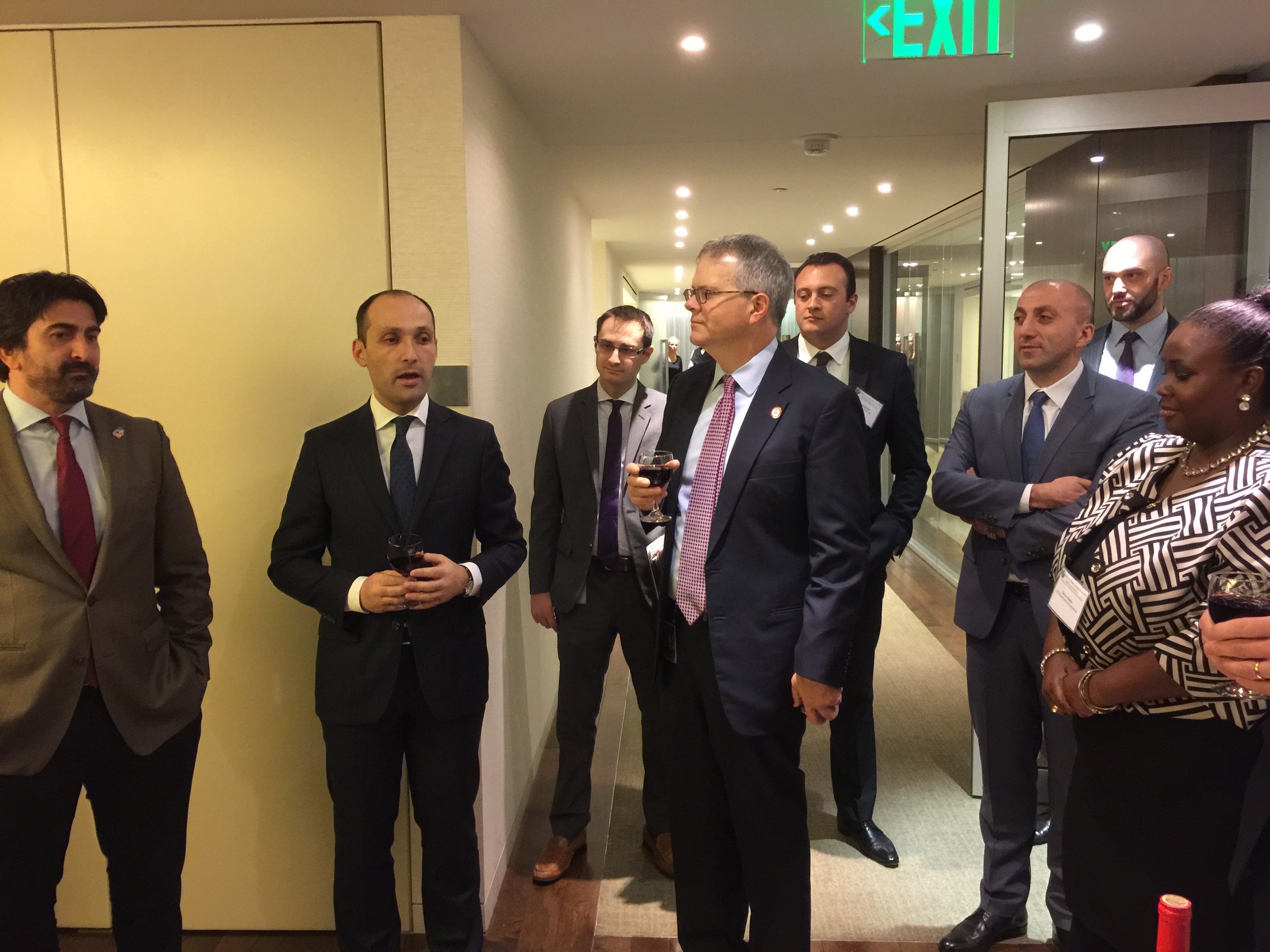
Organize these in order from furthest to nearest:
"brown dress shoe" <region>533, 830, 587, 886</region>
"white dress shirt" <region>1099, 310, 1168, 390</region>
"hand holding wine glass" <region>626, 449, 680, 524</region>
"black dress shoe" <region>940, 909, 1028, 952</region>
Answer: "white dress shirt" <region>1099, 310, 1168, 390</region>, "brown dress shoe" <region>533, 830, 587, 886</region>, "black dress shoe" <region>940, 909, 1028, 952</region>, "hand holding wine glass" <region>626, 449, 680, 524</region>

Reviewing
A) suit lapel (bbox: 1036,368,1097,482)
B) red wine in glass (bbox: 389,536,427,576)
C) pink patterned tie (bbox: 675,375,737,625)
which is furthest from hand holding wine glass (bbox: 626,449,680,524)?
suit lapel (bbox: 1036,368,1097,482)

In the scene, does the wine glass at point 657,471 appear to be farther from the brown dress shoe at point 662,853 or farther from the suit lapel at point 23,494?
the brown dress shoe at point 662,853

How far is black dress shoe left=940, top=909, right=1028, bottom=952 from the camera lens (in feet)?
8.55

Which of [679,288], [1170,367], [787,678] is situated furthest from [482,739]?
[679,288]

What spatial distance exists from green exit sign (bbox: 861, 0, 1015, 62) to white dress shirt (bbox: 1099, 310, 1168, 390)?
1.25 m

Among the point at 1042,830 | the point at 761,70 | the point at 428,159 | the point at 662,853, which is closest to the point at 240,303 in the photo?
the point at 428,159

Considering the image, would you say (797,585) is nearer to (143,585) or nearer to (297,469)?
(297,469)

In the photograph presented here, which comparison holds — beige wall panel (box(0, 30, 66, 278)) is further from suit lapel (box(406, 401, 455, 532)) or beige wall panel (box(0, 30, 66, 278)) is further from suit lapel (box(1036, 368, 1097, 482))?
suit lapel (box(1036, 368, 1097, 482))

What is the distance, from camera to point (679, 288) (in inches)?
580

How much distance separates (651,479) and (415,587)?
2.20 ft

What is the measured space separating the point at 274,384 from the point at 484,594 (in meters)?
1.00

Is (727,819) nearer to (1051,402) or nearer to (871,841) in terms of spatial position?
(871,841)

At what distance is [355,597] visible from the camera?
7.33ft

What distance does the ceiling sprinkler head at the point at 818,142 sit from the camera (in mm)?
4375
